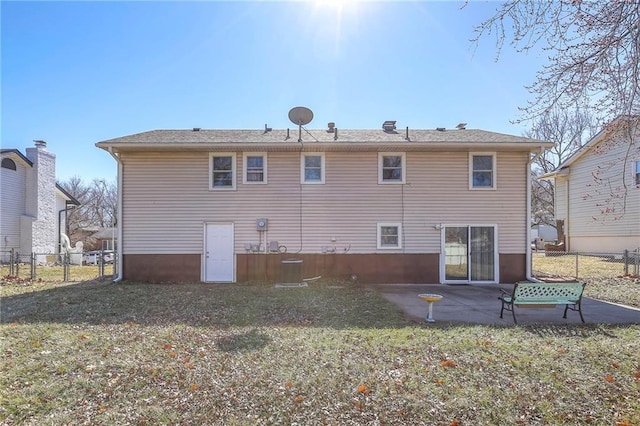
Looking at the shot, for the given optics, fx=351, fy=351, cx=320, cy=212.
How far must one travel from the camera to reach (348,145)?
10.9m

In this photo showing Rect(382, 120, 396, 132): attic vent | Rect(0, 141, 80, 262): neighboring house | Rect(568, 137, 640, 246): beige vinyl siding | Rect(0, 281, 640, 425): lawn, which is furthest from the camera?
Rect(0, 141, 80, 262): neighboring house

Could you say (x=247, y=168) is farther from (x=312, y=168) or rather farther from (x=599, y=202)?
(x=599, y=202)

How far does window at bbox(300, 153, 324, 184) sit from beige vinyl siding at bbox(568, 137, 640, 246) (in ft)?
39.3

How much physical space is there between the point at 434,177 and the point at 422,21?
592cm

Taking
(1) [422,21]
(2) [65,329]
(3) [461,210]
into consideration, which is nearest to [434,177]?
(3) [461,210]

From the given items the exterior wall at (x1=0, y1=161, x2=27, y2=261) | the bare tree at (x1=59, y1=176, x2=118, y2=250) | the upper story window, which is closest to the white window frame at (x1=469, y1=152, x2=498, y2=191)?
the exterior wall at (x1=0, y1=161, x2=27, y2=261)

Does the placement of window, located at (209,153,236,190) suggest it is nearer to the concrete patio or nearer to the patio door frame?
the concrete patio

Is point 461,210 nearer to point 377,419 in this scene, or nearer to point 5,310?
point 377,419

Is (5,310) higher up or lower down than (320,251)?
lower down

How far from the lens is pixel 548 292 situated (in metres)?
6.40

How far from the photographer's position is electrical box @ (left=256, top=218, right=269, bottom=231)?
11.1 metres

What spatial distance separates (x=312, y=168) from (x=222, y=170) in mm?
2914

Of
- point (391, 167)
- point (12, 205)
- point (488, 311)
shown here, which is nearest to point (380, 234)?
point (391, 167)

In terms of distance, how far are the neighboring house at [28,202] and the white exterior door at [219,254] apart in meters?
13.5
